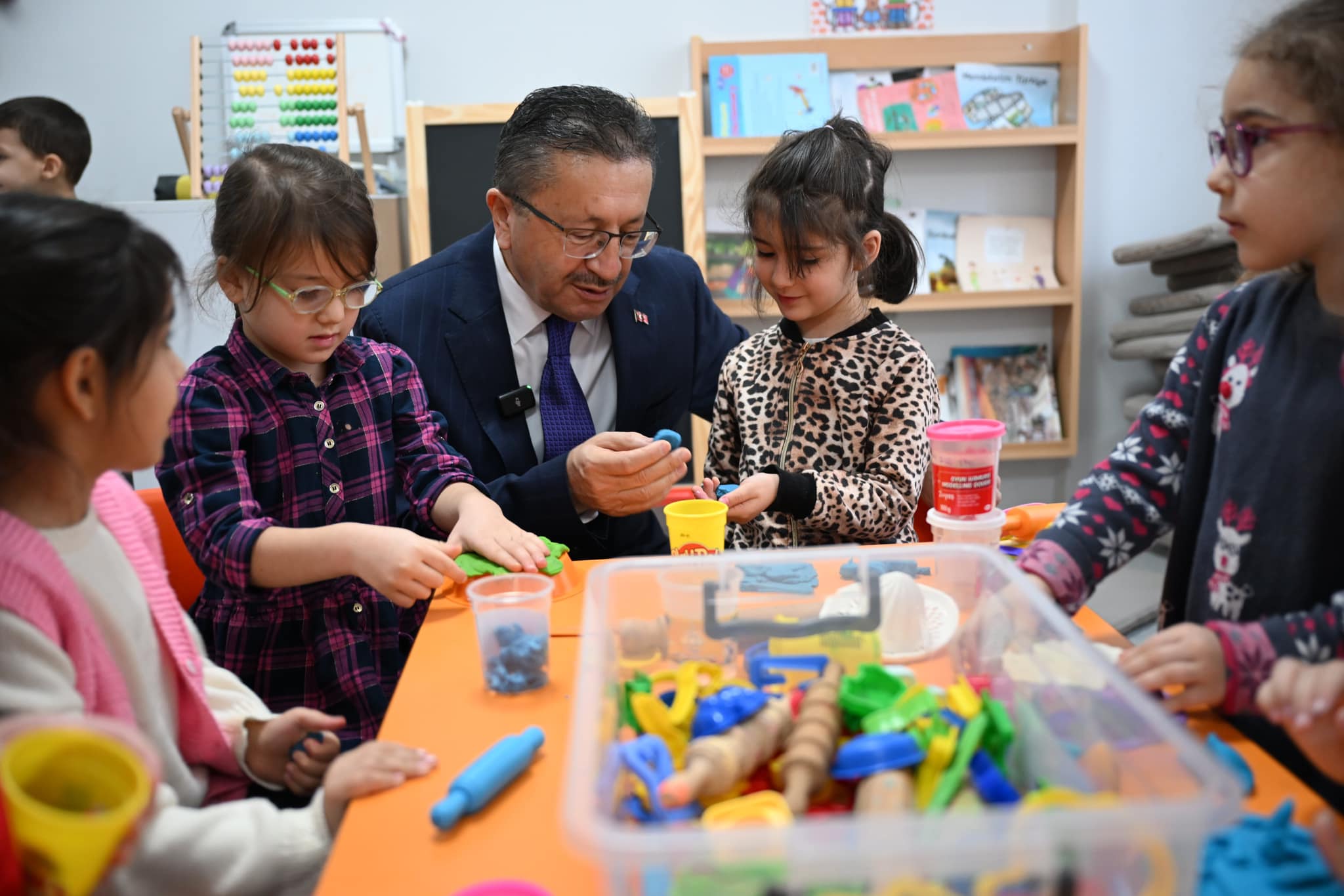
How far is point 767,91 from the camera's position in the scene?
3484 millimetres

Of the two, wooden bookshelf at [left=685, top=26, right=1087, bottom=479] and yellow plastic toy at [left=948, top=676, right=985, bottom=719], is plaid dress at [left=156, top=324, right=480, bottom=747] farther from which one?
wooden bookshelf at [left=685, top=26, right=1087, bottom=479]

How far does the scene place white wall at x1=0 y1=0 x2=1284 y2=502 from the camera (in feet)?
11.6

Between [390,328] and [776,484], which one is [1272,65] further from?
[390,328]

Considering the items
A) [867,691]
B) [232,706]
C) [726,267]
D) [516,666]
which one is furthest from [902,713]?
[726,267]

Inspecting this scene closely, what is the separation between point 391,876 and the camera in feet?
2.35

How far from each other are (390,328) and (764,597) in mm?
1151

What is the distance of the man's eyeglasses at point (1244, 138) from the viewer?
0.90 meters

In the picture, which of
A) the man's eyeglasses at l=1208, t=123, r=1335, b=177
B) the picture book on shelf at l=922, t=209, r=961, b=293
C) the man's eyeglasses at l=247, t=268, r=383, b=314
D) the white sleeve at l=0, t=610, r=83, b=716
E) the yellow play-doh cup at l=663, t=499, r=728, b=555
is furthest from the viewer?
the picture book on shelf at l=922, t=209, r=961, b=293

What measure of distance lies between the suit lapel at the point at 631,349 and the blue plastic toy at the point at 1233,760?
4.21 ft

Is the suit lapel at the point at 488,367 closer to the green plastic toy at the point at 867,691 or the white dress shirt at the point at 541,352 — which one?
the white dress shirt at the point at 541,352

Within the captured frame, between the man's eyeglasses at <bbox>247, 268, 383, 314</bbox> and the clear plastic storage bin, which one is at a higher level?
the man's eyeglasses at <bbox>247, 268, 383, 314</bbox>

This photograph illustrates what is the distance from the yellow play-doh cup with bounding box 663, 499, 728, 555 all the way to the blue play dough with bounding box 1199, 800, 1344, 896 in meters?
0.68

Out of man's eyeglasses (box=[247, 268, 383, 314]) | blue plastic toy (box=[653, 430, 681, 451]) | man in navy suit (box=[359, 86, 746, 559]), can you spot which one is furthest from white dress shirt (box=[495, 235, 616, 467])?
man's eyeglasses (box=[247, 268, 383, 314])

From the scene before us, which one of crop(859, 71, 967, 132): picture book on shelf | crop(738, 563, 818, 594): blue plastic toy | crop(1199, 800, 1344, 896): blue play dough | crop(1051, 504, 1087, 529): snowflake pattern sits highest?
crop(859, 71, 967, 132): picture book on shelf
